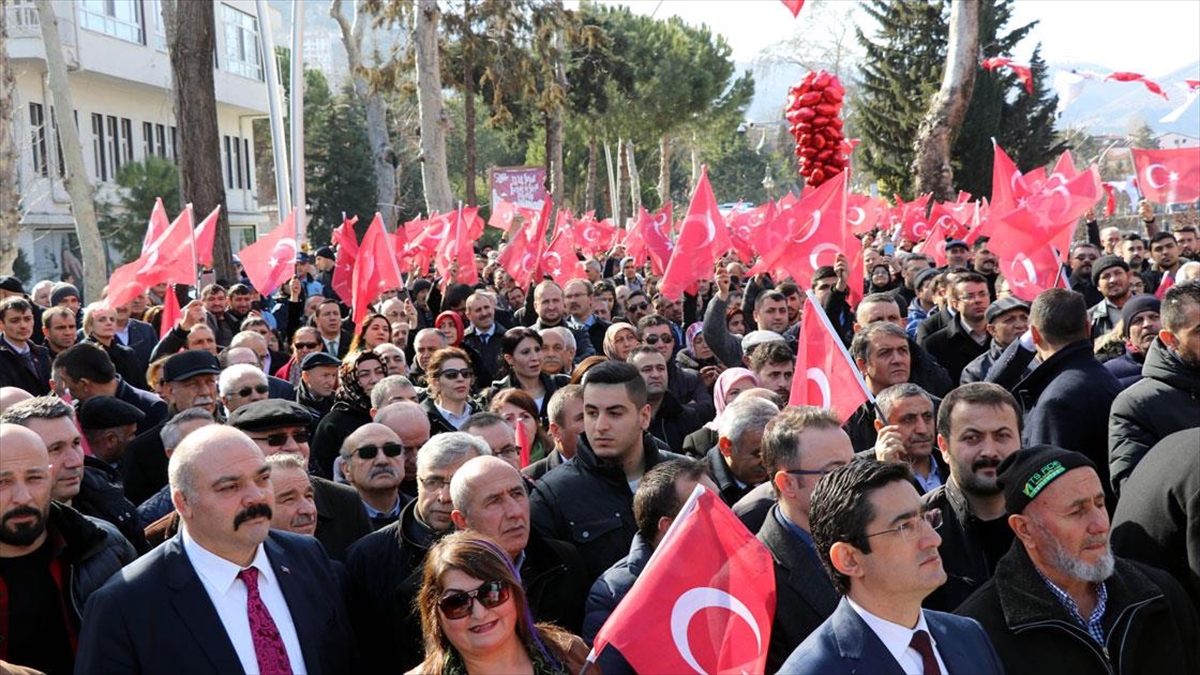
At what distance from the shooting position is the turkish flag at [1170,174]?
615 inches

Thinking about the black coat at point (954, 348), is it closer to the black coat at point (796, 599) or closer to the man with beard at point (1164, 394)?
the man with beard at point (1164, 394)

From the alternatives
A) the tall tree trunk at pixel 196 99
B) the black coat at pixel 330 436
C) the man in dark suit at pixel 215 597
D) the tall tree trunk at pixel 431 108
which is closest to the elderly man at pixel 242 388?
the black coat at pixel 330 436

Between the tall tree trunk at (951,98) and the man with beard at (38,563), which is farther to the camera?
the tall tree trunk at (951,98)

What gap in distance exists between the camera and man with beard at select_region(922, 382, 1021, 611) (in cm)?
457

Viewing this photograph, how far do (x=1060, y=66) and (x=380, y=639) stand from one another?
2272 centimetres

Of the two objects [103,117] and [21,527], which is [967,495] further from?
[103,117]

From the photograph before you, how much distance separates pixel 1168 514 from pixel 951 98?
1892 cm

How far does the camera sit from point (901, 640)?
11.1ft

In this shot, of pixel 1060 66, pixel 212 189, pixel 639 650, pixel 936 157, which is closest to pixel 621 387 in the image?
pixel 639 650

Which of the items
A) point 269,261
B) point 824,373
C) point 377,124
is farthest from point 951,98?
point 824,373

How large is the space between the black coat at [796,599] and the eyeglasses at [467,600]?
0.93m

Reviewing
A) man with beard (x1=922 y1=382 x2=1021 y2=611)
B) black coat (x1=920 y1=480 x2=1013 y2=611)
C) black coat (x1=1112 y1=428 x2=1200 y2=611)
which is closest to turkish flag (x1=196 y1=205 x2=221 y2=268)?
man with beard (x1=922 y1=382 x2=1021 y2=611)

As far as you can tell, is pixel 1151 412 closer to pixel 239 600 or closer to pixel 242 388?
pixel 239 600

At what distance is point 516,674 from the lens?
3.68 meters
